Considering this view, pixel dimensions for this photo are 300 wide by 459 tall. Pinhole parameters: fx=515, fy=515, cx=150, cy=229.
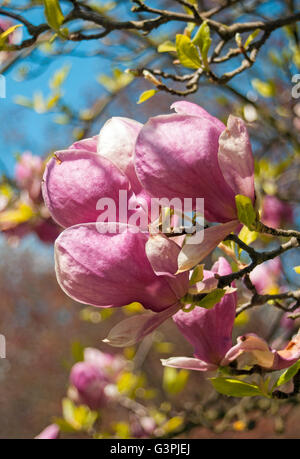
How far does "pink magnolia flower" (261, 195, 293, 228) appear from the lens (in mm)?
1562

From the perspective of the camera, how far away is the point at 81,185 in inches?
15.6

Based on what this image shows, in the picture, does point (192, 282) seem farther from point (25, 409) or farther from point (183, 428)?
point (25, 409)

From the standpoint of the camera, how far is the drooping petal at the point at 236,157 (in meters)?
0.38

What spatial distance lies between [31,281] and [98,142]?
21.5 feet

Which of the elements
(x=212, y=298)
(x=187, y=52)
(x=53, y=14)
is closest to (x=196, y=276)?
(x=212, y=298)

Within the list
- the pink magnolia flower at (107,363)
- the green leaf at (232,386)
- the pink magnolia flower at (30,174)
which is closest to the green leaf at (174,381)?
the pink magnolia flower at (107,363)

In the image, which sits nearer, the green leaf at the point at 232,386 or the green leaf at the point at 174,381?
the green leaf at the point at 232,386

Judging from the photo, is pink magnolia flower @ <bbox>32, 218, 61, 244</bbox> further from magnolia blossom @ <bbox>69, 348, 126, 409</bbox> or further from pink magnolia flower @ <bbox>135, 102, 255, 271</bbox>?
pink magnolia flower @ <bbox>135, 102, 255, 271</bbox>

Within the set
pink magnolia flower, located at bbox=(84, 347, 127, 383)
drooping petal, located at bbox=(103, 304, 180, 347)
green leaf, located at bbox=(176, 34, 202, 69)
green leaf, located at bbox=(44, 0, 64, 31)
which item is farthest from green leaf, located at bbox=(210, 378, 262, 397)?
pink magnolia flower, located at bbox=(84, 347, 127, 383)

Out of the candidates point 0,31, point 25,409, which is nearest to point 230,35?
point 0,31

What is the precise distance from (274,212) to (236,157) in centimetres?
123

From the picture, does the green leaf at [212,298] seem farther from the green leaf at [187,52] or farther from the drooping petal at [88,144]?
the green leaf at [187,52]

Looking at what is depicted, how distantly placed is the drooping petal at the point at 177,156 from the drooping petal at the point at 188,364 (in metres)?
0.17

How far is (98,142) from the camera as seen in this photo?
433mm
